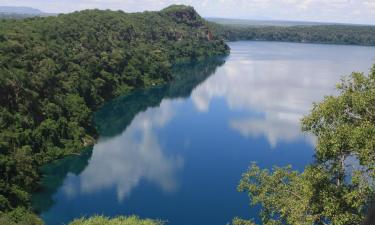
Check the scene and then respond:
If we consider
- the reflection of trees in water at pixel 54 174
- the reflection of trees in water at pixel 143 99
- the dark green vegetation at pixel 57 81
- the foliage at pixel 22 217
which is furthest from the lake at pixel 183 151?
the foliage at pixel 22 217

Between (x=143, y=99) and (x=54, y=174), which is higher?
(x=143, y=99)

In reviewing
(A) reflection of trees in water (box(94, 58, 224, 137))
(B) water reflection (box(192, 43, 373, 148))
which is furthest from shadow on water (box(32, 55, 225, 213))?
(B) water reflection (box(192, 43, 373, 148))

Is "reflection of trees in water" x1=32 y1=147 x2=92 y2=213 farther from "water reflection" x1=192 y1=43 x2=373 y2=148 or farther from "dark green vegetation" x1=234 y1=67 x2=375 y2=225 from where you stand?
"dark green vegetation" x1=234 y1=67 x2=375 y2=225

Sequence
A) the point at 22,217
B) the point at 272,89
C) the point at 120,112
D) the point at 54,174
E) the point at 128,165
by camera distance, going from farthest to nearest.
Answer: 1. the point at 272,89
2. the point at 120,112
3. the point at 128,165
4. the point at 54,174
5. the point at 22,217

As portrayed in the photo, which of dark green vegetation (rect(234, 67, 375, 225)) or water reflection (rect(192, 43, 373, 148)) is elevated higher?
dark green vegetation (rect(234, 67, 375, 225))

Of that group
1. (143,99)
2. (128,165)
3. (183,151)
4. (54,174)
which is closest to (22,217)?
(54,174)

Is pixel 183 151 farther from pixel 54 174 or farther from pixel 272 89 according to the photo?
pixel 272 89
